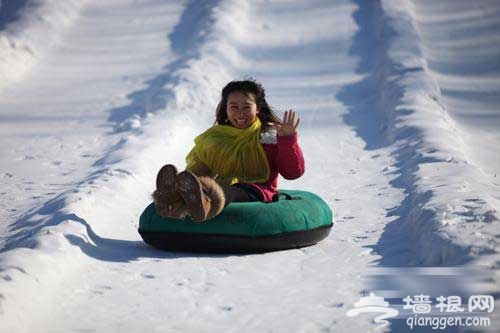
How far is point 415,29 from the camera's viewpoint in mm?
13016

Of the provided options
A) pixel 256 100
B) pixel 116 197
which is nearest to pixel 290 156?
pixel 256 100

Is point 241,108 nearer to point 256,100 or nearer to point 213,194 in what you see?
point 256,100

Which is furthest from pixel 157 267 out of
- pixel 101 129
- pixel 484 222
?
pixel 101 129

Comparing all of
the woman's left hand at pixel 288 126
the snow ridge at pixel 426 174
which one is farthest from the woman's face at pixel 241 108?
the snow ridge at pixel 426 174

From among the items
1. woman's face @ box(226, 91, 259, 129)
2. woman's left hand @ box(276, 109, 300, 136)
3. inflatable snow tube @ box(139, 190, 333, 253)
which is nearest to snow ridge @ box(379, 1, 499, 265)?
inflatable snow tube @ box(139, 190, 333, 253)

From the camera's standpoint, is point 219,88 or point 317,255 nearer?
point 317,255

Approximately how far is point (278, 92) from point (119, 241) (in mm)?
6079

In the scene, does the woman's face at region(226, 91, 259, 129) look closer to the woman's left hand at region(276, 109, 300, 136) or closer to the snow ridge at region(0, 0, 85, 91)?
the woman's left hand at region(276, 109, 300, 136)

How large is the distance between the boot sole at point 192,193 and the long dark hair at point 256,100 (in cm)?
95

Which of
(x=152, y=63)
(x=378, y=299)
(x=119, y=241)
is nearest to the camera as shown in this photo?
(x=378, y=299)

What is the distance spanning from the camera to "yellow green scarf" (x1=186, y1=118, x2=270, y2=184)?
4.95m

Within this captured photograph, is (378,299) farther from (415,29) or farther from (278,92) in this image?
(415,29)

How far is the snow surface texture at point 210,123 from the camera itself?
12.2 ft

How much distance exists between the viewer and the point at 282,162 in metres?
4.84
